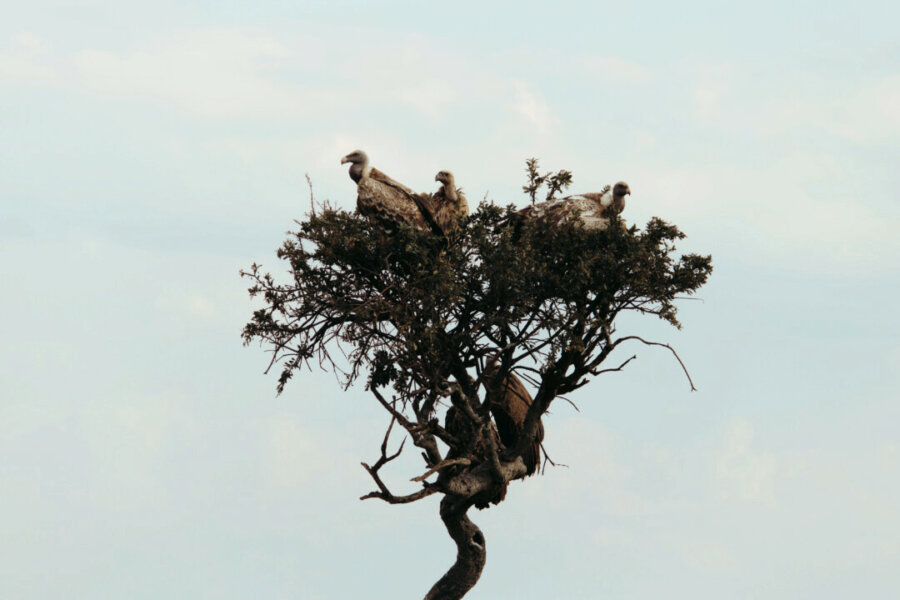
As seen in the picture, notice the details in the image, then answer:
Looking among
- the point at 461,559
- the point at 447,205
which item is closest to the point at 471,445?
Answer: the point at 461,559

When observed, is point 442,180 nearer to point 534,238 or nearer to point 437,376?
point 534,238

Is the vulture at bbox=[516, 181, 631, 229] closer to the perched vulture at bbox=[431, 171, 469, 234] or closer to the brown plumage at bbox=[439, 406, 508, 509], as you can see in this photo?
the perched vulture at bbox=[431, 171, 469, 234]

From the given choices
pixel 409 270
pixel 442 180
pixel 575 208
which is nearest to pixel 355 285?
pixel 409 270

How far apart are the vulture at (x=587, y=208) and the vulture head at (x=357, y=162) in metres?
2.88

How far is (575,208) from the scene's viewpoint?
21281 millimetres

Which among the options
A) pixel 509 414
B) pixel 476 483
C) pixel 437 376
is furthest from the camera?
pixel 509 414

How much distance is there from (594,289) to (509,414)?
4.27 m

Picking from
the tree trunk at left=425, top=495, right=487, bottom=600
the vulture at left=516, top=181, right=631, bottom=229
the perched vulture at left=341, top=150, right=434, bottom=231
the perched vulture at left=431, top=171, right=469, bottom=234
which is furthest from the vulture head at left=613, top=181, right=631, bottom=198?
the tree trunk at left=425, top=495, right=487, bottom=600

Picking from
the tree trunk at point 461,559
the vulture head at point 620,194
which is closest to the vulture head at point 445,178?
the vulture head at point 620,194

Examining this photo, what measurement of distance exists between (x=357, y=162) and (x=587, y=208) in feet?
13.7

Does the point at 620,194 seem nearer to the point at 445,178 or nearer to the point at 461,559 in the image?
the point at 445,178

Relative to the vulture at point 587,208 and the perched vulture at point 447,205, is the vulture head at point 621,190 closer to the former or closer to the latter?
the vulture at point 587,208

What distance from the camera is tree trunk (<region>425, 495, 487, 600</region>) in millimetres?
23719

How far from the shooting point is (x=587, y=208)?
21672 millimetres
